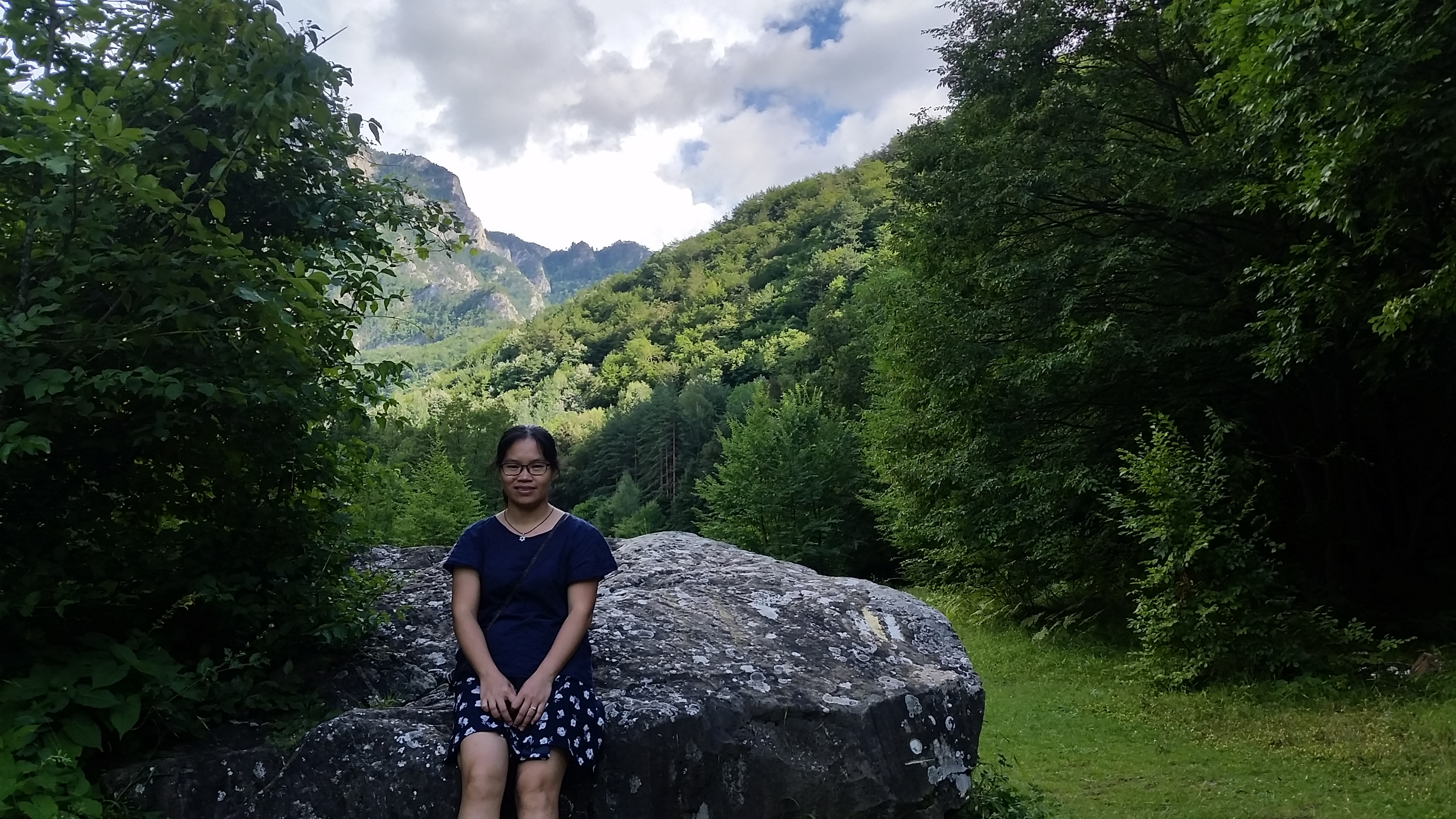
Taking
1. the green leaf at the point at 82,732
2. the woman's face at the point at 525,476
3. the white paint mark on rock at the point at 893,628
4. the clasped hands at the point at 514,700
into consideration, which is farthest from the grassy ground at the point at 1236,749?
the green leaf at the point at 82,732

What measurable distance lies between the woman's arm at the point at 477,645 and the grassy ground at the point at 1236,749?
520cm

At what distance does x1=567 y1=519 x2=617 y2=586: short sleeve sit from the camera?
3814 millimetres

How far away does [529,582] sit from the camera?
3801 mm

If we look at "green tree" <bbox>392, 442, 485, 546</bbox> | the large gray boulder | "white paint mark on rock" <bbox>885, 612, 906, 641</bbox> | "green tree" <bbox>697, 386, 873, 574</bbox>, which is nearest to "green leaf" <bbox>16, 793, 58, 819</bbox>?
the large gray boulder

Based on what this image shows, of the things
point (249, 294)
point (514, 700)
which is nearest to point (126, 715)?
point (514, 700)

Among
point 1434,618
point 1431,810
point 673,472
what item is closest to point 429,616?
point 1431,810

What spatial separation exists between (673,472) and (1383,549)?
54.6 meters

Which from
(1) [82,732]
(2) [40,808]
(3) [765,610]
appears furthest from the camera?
(3) [765,610]

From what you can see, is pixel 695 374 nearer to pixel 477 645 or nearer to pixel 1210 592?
pixel 1210 592

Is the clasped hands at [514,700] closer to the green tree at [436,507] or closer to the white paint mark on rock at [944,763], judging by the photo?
the white paint mark on rock at [944,763]

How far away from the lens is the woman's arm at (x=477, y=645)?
3510 millimetres

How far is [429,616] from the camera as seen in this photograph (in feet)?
17.7

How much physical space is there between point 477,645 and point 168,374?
5.30 ft

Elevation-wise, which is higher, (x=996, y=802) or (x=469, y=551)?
(x=469, y=551)
